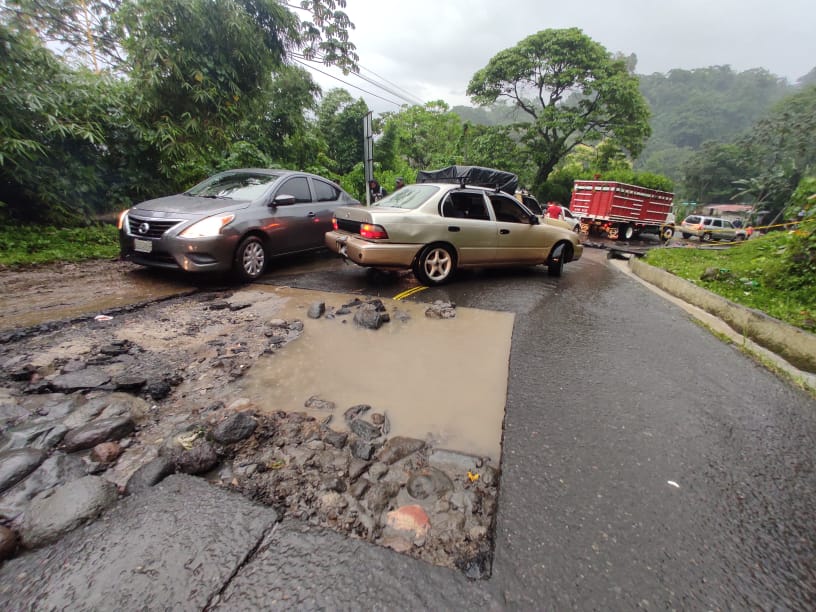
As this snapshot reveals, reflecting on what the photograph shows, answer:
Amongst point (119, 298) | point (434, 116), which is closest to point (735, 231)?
point (434, 116)

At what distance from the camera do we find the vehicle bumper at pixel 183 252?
167 inches

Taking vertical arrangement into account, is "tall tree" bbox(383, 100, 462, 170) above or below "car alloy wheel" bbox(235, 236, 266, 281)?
above

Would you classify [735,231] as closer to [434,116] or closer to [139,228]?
[434,116]

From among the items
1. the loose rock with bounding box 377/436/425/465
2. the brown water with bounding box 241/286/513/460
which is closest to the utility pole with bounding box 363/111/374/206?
the brown water with bounding box 241/286/513/460

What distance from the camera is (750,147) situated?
4106 cm

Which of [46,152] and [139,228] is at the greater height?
[46,152]

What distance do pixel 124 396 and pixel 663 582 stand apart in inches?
114

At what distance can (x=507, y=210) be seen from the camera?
5.95m

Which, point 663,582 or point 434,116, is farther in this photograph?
point 434,116

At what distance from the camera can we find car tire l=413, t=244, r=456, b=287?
16.6 feet

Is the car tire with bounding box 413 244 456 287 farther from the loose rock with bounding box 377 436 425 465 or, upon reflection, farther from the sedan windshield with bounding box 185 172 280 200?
the loose rock with bounding box 377 436 425 465

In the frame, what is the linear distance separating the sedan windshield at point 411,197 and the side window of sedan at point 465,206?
0.28 metres

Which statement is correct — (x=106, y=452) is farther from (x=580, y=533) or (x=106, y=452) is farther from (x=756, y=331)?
(x=756, y=331)

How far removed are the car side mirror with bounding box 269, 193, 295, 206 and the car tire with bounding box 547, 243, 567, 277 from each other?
4.52 metres
